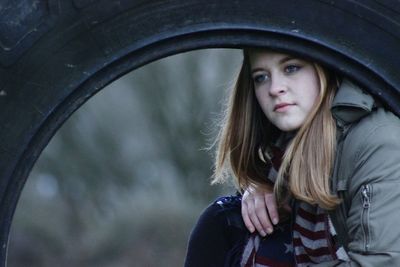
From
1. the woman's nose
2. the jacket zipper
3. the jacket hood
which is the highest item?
the woman's nose

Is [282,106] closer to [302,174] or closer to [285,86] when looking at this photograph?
[285,86]

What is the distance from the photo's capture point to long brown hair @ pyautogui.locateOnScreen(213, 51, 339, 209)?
104 inches

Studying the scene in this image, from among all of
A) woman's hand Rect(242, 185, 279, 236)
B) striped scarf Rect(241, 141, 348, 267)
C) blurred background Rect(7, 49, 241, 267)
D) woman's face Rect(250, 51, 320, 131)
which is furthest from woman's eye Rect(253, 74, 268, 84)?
blurred background Rect(7, 49, 241, 267)

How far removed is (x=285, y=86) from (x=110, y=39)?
1.62ft

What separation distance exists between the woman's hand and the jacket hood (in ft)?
1.31

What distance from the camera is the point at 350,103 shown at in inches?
100

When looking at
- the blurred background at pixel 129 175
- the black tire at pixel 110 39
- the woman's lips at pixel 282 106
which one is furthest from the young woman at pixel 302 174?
the blurred background at pixel 129 175

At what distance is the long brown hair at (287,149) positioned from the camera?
2.65m

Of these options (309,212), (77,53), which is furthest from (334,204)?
(77,53)

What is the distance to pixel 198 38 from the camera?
95.3 inches

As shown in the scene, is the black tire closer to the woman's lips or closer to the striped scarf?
the woman's lips

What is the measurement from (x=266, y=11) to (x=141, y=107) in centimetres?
652

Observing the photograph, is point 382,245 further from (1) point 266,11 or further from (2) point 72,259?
(2) point 72,259

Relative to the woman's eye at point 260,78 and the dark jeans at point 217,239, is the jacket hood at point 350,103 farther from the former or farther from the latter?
the dark jeans at point 217,239
